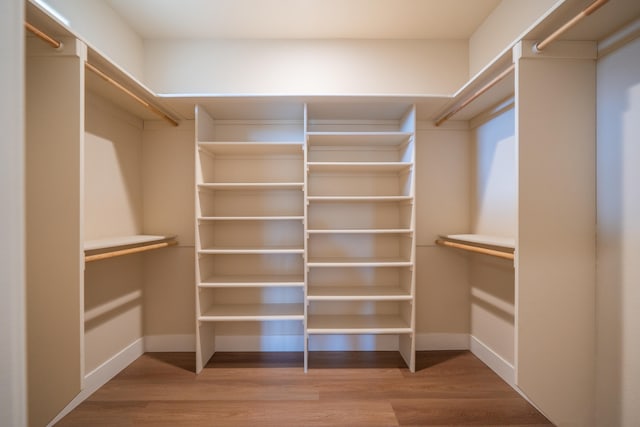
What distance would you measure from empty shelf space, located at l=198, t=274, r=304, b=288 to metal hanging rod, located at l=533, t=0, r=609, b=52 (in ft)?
7.14

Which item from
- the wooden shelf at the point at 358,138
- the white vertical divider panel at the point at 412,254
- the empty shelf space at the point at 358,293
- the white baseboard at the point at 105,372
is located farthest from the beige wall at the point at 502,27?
the white baseboard at the point at 105,372

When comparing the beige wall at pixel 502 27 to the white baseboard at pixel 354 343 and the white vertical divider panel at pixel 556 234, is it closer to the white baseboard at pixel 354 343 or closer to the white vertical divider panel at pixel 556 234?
the white vertical divider panel at pixel 556 234

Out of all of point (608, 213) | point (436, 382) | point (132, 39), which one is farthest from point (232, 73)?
point (436, 382)

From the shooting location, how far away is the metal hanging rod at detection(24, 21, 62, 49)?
55.3 inches

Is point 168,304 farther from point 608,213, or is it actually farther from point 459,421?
point 608,213

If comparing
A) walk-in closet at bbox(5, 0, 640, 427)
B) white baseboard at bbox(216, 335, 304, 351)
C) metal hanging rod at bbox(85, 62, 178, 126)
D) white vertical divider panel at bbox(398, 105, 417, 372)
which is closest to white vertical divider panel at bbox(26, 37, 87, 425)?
walk-in closet at bbox(5, 0, 640, 427)

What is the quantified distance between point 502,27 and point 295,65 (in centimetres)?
173

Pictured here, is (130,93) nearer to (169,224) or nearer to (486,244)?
(169,224)

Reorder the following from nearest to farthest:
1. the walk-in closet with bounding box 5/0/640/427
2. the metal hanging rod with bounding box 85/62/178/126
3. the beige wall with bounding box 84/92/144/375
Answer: the walk-in closet with bounding box 5/0/640/427 → the metal hanging rod with bounding box 85/62/178/126 → the beige wall with bounding box 84/92/144/375

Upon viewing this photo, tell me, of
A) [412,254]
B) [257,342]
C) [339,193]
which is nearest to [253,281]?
[257,342]

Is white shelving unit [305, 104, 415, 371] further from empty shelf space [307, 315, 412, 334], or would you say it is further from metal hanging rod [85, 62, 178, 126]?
metal hanging rod [85, 62, 178, 126]

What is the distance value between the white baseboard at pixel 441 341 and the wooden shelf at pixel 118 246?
2475 mm

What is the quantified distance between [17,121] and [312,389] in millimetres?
2286

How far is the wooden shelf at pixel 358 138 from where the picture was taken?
2.47m
